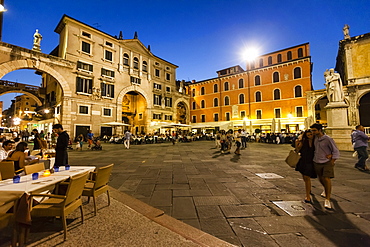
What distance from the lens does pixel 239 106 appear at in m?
29.2

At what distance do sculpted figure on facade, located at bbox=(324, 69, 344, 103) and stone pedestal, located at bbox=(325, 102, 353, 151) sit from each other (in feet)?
1.29

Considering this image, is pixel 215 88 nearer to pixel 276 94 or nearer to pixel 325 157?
pixel 276 94

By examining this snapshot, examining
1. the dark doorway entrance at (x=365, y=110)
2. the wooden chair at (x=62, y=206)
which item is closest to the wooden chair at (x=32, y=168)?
the wooden chair at (x=62, y=206)

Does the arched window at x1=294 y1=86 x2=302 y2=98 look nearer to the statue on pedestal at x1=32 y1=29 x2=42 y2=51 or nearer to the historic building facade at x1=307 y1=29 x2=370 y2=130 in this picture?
the historic building facade at x1=307 y1=29 x2=370 y2=130

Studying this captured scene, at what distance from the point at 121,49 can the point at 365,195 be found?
88.0ft

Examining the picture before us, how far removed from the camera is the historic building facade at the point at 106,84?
61.4 feet

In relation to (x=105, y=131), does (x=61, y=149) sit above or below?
below

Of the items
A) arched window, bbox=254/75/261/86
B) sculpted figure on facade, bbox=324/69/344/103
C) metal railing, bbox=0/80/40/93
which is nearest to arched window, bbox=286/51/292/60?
arched window, bbox=254/75/261/86

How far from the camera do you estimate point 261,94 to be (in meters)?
27.4

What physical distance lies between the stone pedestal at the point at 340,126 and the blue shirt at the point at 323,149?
9605mm

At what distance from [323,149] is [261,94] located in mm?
26716

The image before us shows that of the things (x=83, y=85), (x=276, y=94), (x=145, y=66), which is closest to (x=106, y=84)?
(x=83, y=85)

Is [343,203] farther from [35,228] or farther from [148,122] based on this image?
[148,122]

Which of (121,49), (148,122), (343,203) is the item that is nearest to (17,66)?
(121,49)
